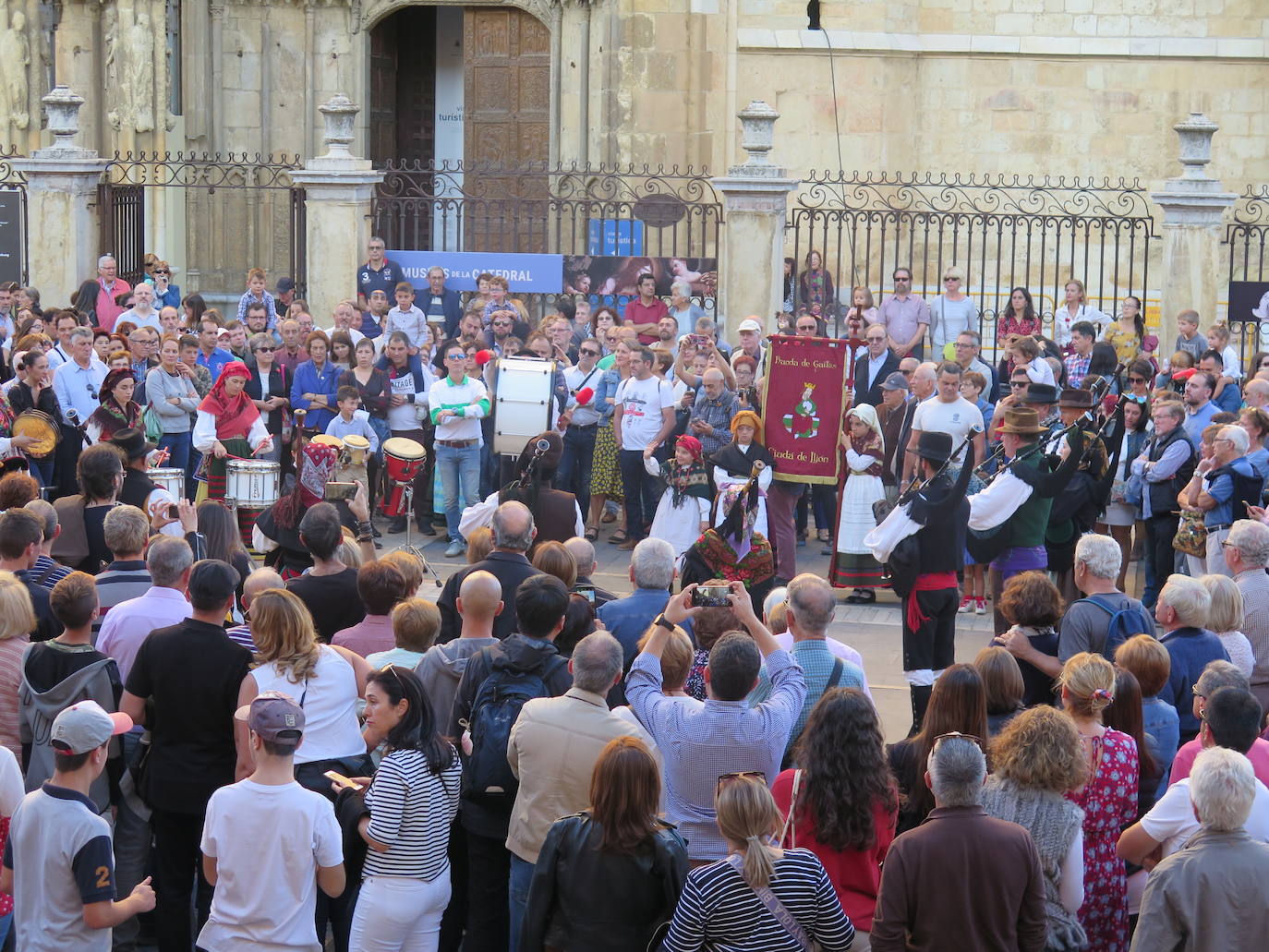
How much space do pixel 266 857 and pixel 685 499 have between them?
7.10 m

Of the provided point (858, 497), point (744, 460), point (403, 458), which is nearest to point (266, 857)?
point (744, 460)

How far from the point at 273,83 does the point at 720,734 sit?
62.8ft

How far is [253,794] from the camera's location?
5703mm

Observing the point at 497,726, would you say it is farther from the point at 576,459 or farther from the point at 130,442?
the point at 576,459

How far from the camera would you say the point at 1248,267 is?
20.8 metres

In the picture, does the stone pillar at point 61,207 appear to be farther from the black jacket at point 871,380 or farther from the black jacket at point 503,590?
the black jacket at point 503,590

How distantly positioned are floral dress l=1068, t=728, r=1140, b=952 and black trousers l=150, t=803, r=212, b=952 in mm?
3300

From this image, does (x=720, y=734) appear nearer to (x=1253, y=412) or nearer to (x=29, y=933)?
(x=29, y=933)

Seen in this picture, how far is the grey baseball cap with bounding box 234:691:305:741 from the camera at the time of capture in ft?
18.5

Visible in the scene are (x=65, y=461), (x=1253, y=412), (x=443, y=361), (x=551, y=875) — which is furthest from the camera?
(x=443, y=361)

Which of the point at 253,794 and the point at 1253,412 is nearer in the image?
the point at 253,794

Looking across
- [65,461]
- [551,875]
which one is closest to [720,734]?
[551,875]

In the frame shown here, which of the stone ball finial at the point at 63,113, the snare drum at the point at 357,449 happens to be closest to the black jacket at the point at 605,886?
the snare drum at the point at 357,449

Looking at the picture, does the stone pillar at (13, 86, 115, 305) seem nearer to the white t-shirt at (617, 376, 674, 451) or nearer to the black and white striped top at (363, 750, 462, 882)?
the white t-shirt at (617, 376, 674, 451)
